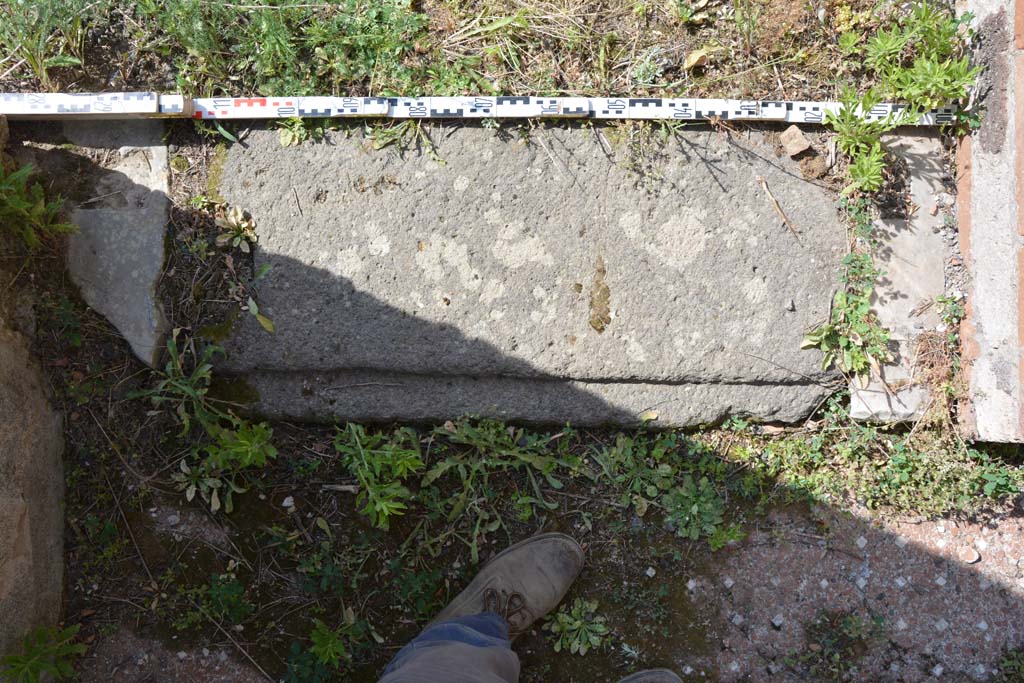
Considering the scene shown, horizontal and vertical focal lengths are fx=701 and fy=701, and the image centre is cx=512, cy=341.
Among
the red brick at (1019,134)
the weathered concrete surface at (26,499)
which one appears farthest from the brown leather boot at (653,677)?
the weathered concrete surface at (26,499)

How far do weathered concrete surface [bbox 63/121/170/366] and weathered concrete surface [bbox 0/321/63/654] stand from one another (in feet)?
1.31

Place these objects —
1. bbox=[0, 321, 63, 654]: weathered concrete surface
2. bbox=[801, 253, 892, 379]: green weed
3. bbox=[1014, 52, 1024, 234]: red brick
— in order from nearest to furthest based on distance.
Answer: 1. bbox=[0, 321, 63, 654]: weathered concrete surface
2. bbox=[1014, 52, 1024, 234]: red brick
3. bbox=[801, 253, 892, 379]: green weed

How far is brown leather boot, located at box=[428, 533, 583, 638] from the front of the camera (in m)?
2.96

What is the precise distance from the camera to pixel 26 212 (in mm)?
2822

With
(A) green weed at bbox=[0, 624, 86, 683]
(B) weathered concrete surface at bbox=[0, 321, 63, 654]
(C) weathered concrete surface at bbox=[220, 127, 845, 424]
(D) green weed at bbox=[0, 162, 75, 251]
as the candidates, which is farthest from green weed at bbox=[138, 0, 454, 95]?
(A) green weed at bbox=[0, 624, 86, 683]

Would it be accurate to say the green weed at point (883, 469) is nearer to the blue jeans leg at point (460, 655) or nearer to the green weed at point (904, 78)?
the green weed at point (904, 78)

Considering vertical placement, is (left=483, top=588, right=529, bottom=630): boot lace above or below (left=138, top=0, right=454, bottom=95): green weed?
below

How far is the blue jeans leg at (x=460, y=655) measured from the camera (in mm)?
2580

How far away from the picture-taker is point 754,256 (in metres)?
3.05

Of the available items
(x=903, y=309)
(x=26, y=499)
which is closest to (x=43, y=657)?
(x=26, y=499)

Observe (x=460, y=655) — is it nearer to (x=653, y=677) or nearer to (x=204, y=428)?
(x=653, y=677)

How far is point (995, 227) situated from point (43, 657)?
4.21 meters

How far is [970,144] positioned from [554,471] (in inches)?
89.7

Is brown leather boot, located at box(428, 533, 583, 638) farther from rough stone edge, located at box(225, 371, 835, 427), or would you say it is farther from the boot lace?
rough stone edge, located at box(225, 371, 835, 427)
